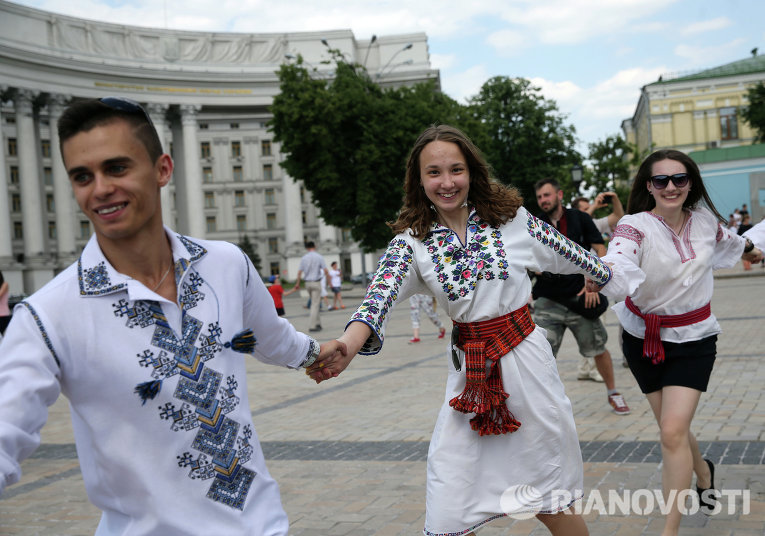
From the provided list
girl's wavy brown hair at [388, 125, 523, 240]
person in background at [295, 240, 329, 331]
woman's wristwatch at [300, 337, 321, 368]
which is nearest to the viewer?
woman's wristwatch at [300, 337, 321, 368]

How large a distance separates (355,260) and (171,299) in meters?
75.3

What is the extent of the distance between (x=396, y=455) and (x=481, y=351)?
3.56 metres

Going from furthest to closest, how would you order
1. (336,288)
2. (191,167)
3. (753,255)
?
(191,167), (336,288), (753,255)

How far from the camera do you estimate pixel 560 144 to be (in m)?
62.2

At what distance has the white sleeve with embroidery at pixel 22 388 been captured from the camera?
1.90m

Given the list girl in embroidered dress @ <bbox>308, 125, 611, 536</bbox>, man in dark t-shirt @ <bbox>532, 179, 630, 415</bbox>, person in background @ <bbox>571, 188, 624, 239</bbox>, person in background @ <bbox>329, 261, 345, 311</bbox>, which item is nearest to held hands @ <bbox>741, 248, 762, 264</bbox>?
person in background @ <bbox>571, 188, 624, 239</bbox>

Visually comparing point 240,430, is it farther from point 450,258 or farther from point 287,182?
point 287,182

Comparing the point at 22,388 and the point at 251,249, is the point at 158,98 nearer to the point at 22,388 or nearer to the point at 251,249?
the point at 251,249

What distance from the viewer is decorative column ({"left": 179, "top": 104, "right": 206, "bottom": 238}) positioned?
236 ft

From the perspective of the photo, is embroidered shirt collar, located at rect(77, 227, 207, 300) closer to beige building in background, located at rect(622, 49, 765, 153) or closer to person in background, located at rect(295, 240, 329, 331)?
person in background, located at rect(295, 240, 329, 331)

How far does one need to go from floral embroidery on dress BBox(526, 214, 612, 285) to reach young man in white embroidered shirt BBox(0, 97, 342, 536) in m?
1.82

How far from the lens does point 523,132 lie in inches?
2437

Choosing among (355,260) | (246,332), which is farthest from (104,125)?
(355,260)

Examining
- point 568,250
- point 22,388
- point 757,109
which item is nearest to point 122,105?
point 22,388
